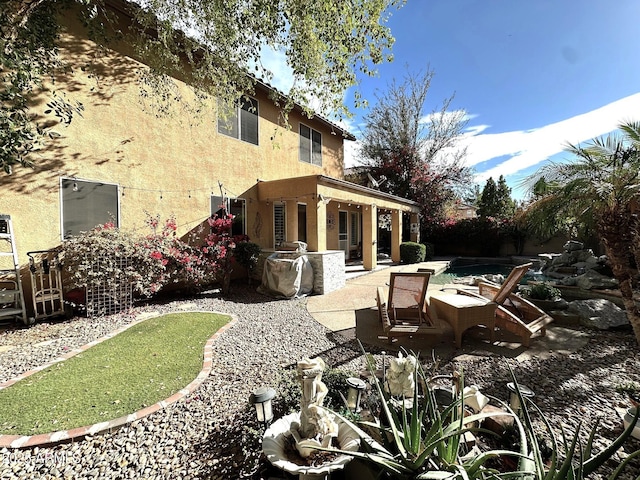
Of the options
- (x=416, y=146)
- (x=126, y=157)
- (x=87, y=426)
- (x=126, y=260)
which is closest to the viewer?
(x=87, y=426)

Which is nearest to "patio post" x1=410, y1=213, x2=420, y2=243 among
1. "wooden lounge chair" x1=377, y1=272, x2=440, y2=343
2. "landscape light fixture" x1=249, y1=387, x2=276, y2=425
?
"wooden lounge chair" x1=377, y1=272, x2=440, y2=343

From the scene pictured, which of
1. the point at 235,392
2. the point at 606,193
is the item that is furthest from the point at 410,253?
the point at 235,392

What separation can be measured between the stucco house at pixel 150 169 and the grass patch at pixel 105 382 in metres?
4.31

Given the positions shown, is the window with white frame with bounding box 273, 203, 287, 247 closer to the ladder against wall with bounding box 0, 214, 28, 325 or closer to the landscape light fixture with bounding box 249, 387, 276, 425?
the ladder against wall with bounding box 0, 214, 28, 325

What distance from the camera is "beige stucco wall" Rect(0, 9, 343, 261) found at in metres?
7.08

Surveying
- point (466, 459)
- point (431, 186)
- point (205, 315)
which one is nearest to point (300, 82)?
point (205, 315)

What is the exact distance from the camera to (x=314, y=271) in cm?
993

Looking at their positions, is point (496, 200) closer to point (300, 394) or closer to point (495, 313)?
point (495, 313)

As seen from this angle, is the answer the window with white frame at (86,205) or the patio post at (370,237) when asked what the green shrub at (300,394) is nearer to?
the window with white frame at (86,205)

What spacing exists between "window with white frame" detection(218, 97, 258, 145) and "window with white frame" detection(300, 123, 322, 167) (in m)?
3.08

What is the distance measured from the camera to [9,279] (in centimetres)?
677

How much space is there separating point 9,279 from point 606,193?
41.1ft

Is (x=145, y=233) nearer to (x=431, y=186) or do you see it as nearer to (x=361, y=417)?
(x=361, y=417)

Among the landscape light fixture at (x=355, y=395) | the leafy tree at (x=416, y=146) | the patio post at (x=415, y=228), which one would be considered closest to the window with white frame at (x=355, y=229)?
the patio post at (x=415, y=228)
